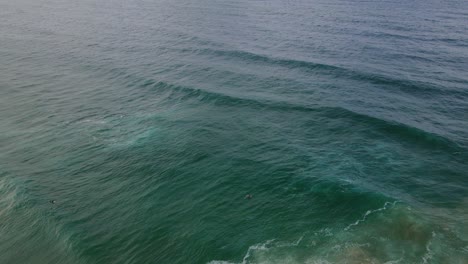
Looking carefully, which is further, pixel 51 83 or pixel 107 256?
Answer: pixel 51 83

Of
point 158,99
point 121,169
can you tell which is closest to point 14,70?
point 158,99

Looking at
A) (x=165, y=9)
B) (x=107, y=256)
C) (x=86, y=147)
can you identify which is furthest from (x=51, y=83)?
(x=165, y=9)

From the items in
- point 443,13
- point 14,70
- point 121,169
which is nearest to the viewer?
point 121,169

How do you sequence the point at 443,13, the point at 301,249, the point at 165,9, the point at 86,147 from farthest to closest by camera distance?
the point at 165,9 → the point at 443,13 → the point at 86,147 → the point at 301,249

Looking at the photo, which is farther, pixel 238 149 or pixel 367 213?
pixel 238 149

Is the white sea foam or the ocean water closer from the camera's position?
the ocean water

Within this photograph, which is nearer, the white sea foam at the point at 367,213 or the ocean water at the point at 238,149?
the ocean water at the point at 238,149

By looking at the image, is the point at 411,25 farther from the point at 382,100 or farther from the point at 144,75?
the point at 144,75

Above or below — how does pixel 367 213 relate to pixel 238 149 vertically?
below
